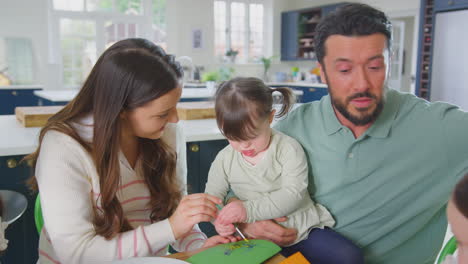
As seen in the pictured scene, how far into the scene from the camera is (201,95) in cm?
462

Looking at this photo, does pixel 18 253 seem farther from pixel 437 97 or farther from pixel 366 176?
pixel 437 97

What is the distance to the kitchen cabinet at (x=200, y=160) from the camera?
210 centimetres

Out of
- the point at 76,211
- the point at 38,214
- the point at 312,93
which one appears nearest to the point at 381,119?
the point at 76,211

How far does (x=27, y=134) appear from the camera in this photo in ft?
6.25

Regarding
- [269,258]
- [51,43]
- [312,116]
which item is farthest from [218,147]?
[51,43]

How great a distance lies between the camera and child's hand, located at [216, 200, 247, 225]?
1.14 m

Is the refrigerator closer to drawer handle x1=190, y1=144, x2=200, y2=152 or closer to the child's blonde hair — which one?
drawer handle x1=190, y1=144, x2=200, y2=152

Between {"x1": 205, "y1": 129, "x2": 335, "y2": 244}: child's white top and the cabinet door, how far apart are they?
7.37m

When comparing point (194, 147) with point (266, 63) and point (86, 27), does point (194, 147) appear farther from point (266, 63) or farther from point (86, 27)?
point (266, 63)

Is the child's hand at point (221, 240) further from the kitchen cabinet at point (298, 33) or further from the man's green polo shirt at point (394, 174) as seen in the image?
the kitchen cabinet at point (298, 33)

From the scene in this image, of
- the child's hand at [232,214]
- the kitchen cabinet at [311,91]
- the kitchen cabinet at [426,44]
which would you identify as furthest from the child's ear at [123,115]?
the kitchen cabinet at [311,91]

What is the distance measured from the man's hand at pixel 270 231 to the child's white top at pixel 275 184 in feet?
0.07

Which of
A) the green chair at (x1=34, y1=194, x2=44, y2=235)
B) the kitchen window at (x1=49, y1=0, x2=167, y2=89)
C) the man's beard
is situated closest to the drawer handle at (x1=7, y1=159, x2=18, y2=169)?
the green chair at (x1=34, y1=194, x2=44, y2=235)

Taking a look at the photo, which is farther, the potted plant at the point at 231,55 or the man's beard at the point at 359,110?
the potted plant at the point at 231,55
